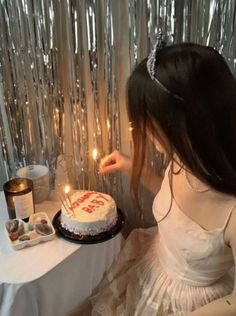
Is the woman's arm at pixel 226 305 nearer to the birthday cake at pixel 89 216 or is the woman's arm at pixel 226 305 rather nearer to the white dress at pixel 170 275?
the white dress at pixel 170 275

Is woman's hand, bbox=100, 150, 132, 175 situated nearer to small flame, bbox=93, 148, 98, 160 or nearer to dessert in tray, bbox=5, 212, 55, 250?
small flame, bbox=93, 148, 98, 160

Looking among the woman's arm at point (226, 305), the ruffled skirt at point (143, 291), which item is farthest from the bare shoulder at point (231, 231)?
the ruffled skirt at point (143, 291)

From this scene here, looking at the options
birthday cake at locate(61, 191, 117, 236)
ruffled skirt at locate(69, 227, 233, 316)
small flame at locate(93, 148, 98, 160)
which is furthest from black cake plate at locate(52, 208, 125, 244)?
small flame at locate(93, 148, 98, 160)

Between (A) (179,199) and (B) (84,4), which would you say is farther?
(B) (84,4)

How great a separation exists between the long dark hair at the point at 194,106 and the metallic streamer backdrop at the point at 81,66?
271 millimetres

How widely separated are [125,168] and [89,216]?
0.21 metres

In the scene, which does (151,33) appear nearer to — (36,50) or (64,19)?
(64,19)

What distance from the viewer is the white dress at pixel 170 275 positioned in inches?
36.9

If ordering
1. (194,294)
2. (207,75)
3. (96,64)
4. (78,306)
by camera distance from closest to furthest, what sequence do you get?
1. (207,75)
2. (194,294)
3. (78,306)
4. (96,64)

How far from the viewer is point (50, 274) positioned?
1003mm

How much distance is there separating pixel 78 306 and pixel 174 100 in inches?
26.2

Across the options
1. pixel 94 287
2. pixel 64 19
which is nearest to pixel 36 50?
pixel 64 19

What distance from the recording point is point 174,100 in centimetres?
79

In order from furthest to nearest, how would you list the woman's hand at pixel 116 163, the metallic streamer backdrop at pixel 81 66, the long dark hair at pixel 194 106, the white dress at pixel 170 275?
the woman's hand at pixel 116 163 → the metallic streamer backdrop at pixel 81 66 → the white dress at pixel 170 275 → the long dark hair at pixel 194 106
